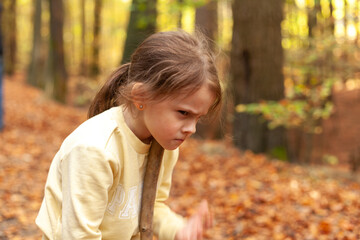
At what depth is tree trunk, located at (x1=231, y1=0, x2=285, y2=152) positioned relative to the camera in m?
6.72

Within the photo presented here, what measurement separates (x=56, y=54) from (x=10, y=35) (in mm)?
11641

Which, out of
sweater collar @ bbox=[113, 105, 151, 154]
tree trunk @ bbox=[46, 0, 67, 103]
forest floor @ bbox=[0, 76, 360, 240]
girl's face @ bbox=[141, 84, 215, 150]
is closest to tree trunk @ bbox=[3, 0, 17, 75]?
tree trunk @ bbox=[46, 0, 67, 103]

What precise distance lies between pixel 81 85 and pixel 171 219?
16262 mm

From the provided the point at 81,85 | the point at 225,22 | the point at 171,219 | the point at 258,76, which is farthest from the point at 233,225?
the point at 225,22

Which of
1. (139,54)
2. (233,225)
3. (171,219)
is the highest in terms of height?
(139,54)

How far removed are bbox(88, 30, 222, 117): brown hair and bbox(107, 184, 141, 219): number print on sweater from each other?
0.42 meters

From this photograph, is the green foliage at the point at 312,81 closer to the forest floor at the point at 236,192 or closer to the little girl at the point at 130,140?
the forest floor at the point at 236,192

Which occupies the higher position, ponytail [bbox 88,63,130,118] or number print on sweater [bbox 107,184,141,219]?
ponytail [bbox 88,63,130,118]

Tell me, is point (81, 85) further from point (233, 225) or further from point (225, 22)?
point (233, 225)

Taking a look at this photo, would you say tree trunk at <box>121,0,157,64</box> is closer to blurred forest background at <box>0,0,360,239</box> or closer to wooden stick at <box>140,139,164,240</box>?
blurred forest background at <box>0,0,360,239</box>

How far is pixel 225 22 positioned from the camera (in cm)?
2169

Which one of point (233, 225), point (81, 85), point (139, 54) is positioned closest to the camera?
point (139, 54)

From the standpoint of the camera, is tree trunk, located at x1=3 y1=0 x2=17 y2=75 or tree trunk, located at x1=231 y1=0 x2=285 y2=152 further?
tree trunk, located at x1=3 y1=0 x2=17 y2=75

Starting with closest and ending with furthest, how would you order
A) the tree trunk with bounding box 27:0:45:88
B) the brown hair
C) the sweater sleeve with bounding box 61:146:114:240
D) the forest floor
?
the sweater sleeve with bounding box 61:146:114:240 < the brown hair < the forest floor < the tree trunk with bounding box 27:0:45:88
